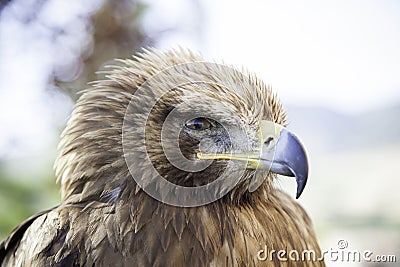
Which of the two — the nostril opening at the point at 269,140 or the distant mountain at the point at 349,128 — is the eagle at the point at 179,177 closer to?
the nostril opening at the point at 269,140

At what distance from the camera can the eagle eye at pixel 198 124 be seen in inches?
69.3

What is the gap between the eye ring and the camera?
1761mm

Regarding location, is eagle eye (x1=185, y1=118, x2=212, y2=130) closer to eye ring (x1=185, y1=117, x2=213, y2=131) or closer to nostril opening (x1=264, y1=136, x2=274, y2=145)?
eye ring (x1=185, y1=117, x2=213, y2=131)

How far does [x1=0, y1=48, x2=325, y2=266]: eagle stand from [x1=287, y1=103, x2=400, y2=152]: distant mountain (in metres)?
4.79

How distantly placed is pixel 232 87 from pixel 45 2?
1388 millimetres

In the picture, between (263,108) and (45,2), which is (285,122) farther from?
(45,2)

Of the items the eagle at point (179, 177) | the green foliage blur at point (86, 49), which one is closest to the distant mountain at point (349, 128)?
the green foliage blur at point (86, 49)

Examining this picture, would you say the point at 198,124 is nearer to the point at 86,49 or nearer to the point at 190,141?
the point at 190,141

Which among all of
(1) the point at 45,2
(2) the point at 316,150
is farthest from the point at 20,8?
(2) the point at 316,150

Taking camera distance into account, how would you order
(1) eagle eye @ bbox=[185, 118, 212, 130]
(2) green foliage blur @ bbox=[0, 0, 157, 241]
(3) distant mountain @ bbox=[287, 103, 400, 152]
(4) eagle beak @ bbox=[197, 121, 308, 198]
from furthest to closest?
1. (3) distant mountain @ bbox=[287, 103, 400, 152]
2. (2) green foliage blur @ bbox=[0, 0, 157, 241]
3. (1) eagle eye @ bbox=[185, 118, 212, 130]
4. (4) eagle beak @ bbox=[197, 121, 308, 198]

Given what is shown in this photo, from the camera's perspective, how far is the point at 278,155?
1669mm

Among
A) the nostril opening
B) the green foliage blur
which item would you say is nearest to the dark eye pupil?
the nostril opening

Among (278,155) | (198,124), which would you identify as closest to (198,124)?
(198,124)

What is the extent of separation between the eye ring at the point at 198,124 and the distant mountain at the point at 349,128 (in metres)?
4.87
